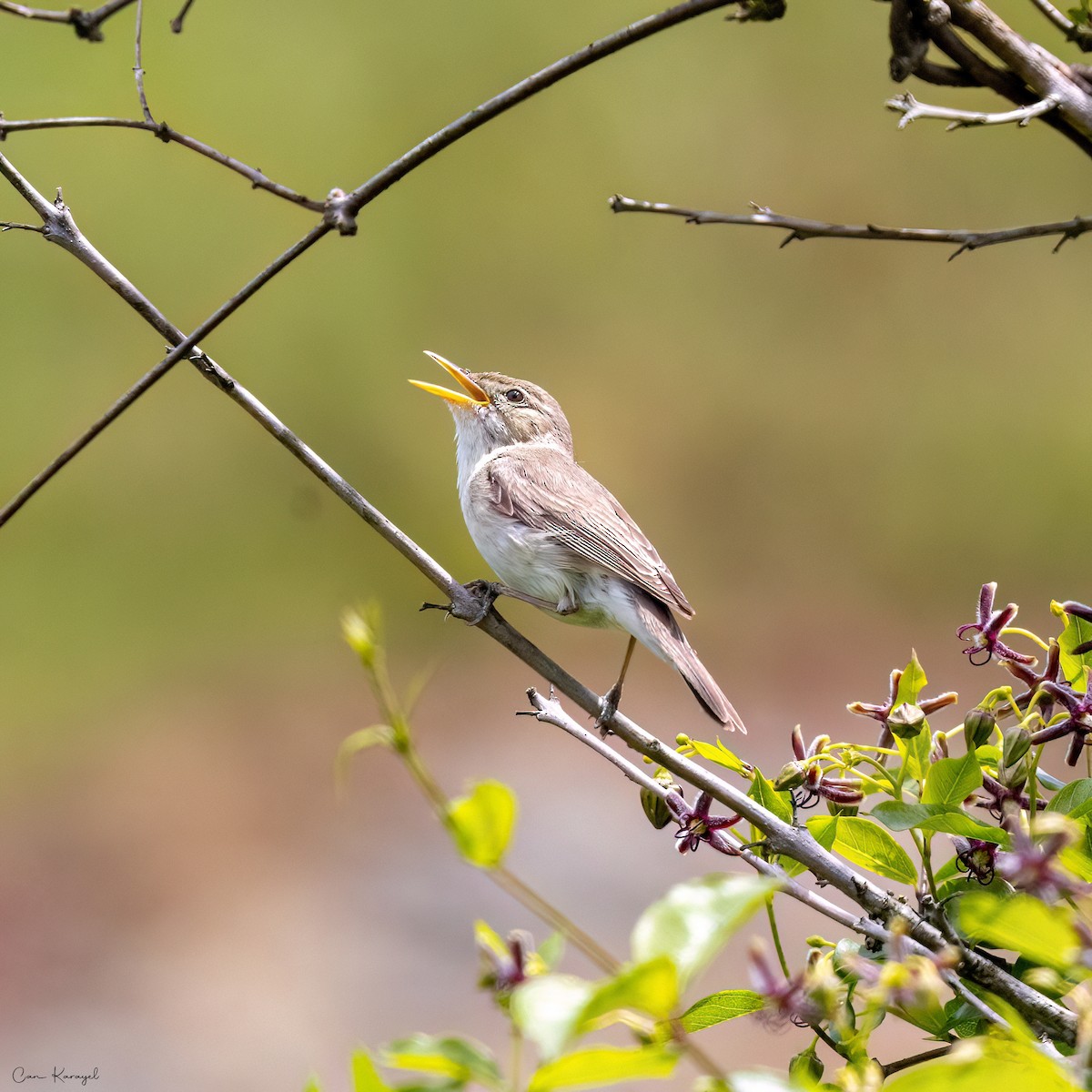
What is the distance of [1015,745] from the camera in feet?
3.99

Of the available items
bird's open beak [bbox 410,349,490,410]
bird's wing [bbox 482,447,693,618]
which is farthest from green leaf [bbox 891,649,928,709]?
bird's open beak [bbox 410,349,490,410]

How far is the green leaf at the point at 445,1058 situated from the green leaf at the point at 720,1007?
487 mm

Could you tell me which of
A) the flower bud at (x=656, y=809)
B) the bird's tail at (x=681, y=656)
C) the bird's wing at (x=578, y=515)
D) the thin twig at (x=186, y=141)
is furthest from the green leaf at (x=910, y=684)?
the bird's wing at (x=578, y=515)

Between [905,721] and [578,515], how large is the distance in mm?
2057

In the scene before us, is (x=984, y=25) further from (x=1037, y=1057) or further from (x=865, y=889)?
(x=1037, y=1057)

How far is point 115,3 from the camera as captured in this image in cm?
159

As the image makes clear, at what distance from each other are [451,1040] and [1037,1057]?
37 cm

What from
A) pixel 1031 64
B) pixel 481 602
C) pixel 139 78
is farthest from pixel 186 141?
pixel 1031 64

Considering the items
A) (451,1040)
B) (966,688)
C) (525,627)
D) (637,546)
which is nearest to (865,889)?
(451,1040)

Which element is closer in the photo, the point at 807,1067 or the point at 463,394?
the point at 807,1067

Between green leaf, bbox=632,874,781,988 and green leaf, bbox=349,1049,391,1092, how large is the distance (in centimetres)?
22

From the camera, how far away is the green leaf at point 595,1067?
0.66 meters

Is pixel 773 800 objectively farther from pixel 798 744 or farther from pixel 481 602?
pixel 481 602

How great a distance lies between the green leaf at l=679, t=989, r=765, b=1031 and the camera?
1201 mm
